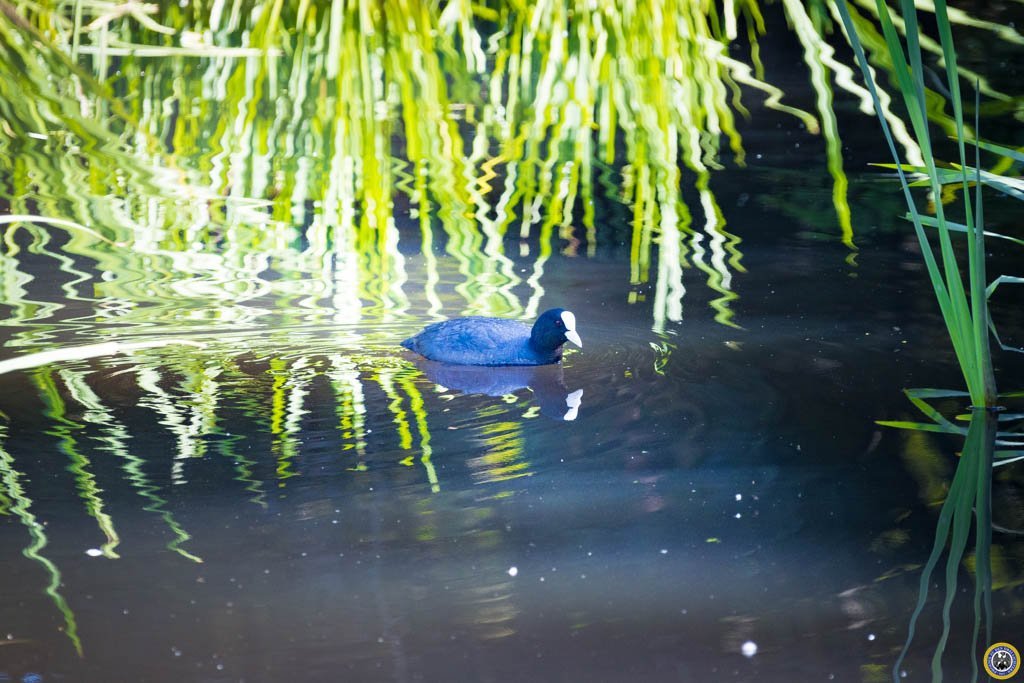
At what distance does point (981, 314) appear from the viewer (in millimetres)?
3938

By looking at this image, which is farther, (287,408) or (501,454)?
(287,408)

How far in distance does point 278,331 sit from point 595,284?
143 cm

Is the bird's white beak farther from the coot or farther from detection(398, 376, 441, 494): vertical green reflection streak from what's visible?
detection(398, 376, 441, 494): vertical green reflection streak

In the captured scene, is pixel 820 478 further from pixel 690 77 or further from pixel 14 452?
pixel 690 77

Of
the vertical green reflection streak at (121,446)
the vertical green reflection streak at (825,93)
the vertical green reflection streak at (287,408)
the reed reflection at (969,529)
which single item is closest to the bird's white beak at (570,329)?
the vertical green reflection streak at (287,408)

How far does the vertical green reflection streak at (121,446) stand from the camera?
12.0ft

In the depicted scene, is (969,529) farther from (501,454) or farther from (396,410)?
(396,410)

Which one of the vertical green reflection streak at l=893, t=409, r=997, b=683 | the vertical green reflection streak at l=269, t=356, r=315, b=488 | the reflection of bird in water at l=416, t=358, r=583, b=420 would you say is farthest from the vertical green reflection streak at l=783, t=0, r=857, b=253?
the vertical green reflection streak at l=269, t=356, r=315, b=488

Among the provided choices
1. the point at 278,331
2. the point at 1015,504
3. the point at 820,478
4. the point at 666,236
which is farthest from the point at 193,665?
the point at 666,236

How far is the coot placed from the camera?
520cm

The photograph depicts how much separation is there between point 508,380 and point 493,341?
0.18 metres

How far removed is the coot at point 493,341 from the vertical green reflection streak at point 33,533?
1.54 meters

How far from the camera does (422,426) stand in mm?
4477

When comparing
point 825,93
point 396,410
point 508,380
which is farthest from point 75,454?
point 825,93
